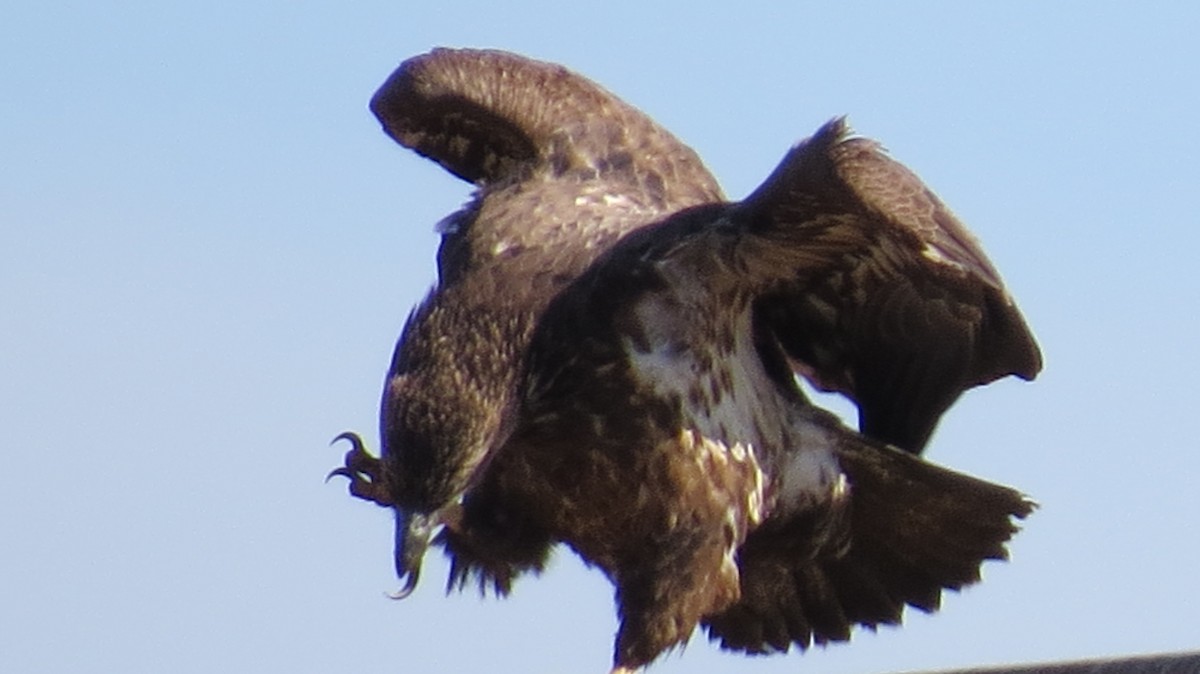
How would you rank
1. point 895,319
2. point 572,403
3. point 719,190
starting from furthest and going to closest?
point 719,190, point 895,319, point 572,403

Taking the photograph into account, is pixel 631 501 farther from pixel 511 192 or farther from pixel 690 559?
pixel 511 192

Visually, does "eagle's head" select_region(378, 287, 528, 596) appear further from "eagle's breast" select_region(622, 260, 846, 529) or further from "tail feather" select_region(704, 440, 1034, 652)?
"tail feather" select_region(704, 440, 1034, 652)

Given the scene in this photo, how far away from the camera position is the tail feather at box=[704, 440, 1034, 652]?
30.3 feet

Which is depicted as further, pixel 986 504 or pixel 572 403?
pixel 986 504

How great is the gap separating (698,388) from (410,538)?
948 millimetres

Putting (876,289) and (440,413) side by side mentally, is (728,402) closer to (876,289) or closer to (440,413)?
(876,289)

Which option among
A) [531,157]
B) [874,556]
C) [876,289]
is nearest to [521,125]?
[531,157]

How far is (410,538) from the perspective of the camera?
8336 mm

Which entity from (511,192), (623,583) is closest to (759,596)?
(623,583)

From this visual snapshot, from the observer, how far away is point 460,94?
10.2 m

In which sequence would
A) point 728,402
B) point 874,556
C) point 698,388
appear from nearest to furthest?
point 698,388, point 728,402, point 874,556

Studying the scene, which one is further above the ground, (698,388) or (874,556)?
(698,388)

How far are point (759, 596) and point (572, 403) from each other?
1330mm

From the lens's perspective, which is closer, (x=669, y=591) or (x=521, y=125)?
(x=669, y=591)
